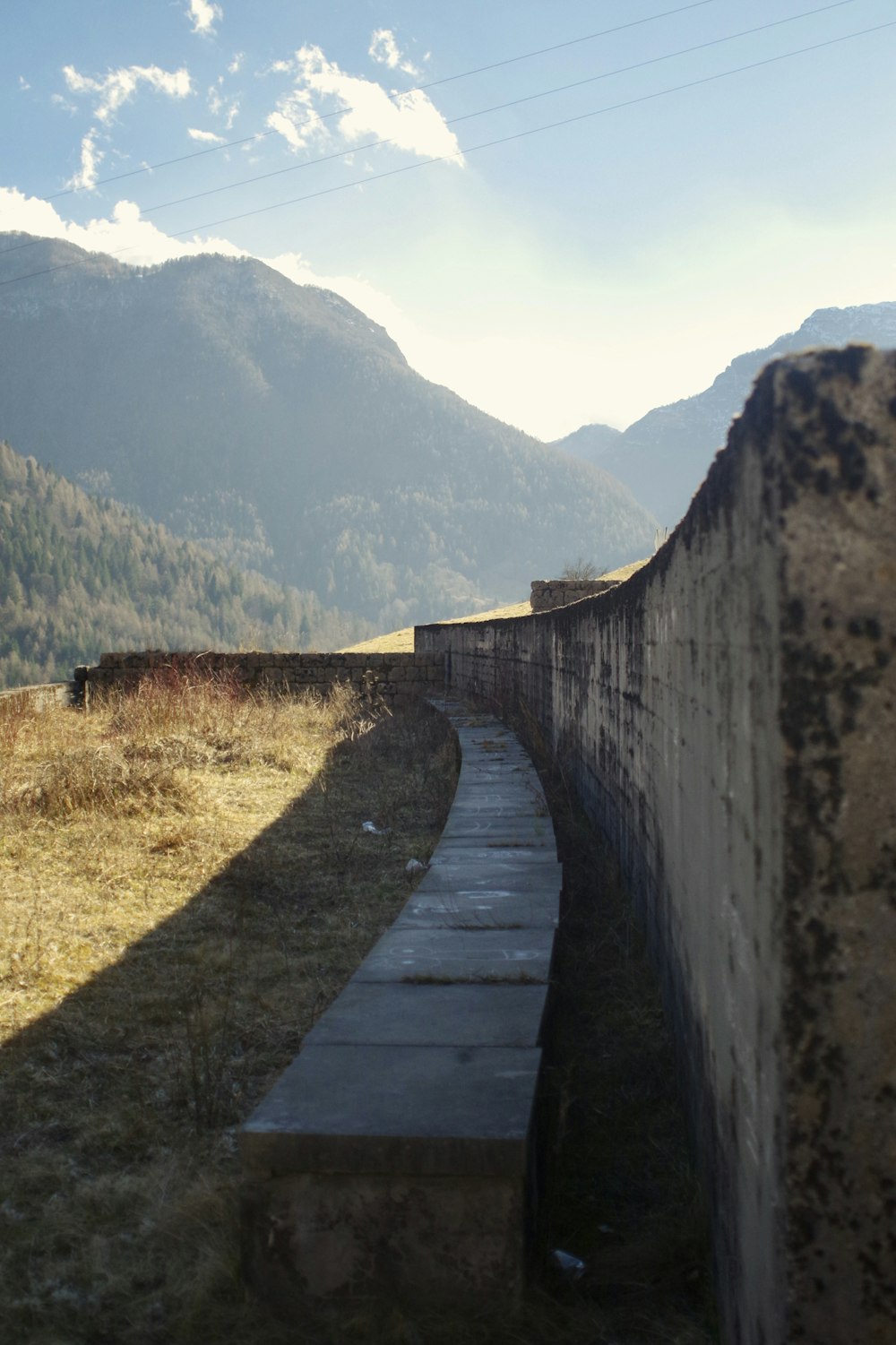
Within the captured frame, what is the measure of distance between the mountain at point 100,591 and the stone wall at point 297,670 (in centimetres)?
7894

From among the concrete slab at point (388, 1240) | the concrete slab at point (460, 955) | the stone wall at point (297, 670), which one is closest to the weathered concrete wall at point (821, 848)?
the concrete slab at point (388, 1240)

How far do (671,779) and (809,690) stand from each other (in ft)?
4.48

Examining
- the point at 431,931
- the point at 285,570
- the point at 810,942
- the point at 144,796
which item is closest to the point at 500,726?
the point at 144,796

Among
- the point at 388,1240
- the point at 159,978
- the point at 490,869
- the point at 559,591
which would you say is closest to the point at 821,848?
the point at 388,1240

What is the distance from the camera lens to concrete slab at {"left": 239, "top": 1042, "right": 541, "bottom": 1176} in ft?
5.68

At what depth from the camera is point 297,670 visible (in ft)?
48.4

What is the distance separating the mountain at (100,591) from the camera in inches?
4050

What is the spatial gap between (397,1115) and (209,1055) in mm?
1215

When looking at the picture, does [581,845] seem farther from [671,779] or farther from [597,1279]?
[597,1279]

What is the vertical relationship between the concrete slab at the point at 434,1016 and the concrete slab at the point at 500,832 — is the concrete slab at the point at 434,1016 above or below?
below

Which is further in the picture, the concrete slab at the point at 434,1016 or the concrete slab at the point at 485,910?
the concrete slab at the point at 485,910

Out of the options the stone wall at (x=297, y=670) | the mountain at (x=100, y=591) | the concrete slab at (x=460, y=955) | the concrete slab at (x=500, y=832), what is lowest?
the concrete slab at (x=460, y=955)

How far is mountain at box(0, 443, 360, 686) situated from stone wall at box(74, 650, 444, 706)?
3108 inches

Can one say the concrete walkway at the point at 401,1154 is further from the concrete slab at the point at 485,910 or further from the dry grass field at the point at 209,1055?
the concrete slab at the point at 485,910
